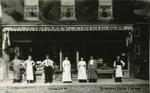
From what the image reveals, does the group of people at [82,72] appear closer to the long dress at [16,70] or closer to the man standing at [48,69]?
the man standing at [48,69]

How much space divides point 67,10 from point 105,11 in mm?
1599

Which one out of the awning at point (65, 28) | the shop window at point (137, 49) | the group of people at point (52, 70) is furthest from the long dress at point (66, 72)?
the shop window at point (137, 49)

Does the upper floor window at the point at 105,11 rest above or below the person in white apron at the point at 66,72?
above

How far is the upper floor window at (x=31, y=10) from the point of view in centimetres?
1474

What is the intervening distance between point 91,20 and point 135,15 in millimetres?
1933

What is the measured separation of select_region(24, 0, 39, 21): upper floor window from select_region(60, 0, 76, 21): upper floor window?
1.08m

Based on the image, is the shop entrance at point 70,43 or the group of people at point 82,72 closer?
the group of people at point 82,72

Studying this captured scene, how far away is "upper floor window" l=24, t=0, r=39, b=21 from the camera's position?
14735 mm

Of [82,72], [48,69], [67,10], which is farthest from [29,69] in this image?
[67,10]

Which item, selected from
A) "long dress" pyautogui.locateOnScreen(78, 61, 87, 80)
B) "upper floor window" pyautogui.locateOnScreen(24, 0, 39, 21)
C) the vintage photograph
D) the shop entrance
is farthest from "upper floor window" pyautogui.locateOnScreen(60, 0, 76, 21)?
"long dress" pyautogui.locateOnScreen(78, 61, 87, 80)

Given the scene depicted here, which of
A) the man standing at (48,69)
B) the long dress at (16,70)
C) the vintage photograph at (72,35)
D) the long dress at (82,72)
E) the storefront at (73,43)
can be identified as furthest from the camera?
the storefront at (73,43)

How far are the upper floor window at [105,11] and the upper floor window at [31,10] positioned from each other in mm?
2632

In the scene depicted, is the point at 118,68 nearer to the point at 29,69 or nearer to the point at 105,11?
Result: the point at 105,11

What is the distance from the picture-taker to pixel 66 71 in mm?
13234
